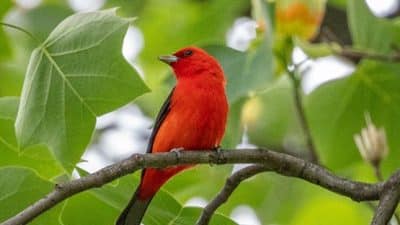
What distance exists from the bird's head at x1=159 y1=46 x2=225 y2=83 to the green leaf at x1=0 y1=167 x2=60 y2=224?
1.34 meters

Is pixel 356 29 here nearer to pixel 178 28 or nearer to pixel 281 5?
pixel 281 5

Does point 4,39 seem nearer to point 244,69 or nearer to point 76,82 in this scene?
point 244,69

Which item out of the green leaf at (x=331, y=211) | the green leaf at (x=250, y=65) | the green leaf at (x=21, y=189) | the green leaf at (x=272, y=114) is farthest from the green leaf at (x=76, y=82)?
the green leaf at (x=331, y=211)

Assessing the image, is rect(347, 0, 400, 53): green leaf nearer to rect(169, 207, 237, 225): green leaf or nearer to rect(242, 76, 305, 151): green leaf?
rect(242, 76, 305, 151): green leaf

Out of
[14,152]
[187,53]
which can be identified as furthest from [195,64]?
[14,152]

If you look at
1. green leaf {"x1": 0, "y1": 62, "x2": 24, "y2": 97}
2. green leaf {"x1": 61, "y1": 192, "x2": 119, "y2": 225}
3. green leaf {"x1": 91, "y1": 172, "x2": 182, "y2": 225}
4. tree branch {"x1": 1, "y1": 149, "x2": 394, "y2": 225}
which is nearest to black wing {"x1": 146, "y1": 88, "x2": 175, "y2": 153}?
green leaf {"x1": 91, "y1": 172, "x2": 182, "y2": 225}

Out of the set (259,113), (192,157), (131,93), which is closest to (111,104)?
(131,93)

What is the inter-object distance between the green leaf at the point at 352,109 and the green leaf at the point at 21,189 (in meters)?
2.15

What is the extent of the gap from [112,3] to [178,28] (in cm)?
54

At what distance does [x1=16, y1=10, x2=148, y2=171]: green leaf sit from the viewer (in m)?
3.77

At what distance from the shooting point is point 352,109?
5586mm

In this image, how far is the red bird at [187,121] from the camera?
4.37m

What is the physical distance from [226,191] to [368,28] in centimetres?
181

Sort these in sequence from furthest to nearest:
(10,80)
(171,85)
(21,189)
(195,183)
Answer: (10,80) < (195,183) < (171,85) < (21,189)
